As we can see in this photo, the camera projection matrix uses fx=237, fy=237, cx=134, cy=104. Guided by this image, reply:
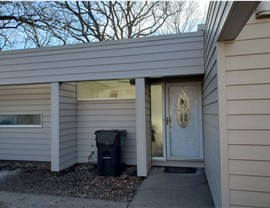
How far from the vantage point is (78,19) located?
13000 millimetres

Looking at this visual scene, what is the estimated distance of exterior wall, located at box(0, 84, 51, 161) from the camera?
6.66 metres

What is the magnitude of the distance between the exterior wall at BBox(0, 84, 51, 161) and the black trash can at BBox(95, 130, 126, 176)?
2.03 meters

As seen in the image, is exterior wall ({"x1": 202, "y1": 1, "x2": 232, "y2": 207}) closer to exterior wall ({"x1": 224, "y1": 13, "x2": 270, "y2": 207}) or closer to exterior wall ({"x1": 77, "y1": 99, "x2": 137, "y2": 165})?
exterior wall ({"x1": 224, "y1": 13, "x2": 270, "y2": 207})

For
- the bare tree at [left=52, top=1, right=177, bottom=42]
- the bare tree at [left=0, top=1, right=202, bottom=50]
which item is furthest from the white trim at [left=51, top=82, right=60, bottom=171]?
the bare tree at [left=52, top=1, right=177, bottom=42]

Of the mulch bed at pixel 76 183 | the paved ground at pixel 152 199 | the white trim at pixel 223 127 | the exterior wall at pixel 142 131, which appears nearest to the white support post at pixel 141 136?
the exterior wall at pixel 142 131

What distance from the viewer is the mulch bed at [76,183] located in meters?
4.27

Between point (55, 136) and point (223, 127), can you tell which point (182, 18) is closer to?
point (55, 136)

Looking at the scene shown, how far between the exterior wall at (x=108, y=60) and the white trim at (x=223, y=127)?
79.7 inches

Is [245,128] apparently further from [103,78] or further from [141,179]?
[103,78]

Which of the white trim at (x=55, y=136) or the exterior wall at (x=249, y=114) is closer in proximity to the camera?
the exterior wall at (x=249, y=114)

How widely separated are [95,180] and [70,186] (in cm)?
54

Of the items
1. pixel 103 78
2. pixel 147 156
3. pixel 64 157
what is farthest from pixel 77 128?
pixel 147 156

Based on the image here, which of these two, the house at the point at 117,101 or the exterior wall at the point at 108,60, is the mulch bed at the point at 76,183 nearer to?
the house at the point at 117,101

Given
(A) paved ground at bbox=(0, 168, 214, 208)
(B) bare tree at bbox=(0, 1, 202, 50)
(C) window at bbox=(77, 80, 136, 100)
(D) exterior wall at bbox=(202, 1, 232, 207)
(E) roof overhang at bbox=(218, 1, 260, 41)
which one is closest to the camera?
(E) roof overhang at bbox=(218, 1, 260, 41)
